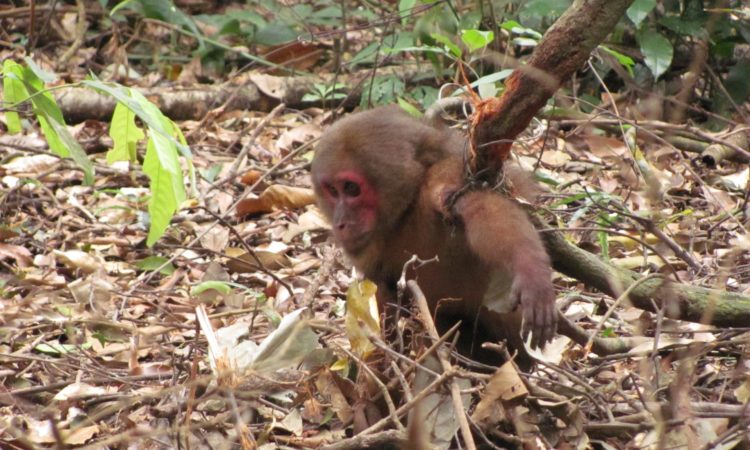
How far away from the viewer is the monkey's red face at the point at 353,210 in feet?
14.9

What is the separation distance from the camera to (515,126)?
359cm

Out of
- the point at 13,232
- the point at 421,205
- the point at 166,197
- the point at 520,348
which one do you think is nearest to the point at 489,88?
the point at 421,205

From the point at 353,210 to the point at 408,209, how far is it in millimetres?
250

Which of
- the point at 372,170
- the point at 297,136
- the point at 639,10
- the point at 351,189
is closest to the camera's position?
the point at 372,170

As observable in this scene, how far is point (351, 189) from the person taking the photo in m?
4.59

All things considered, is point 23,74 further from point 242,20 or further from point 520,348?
point 242,20

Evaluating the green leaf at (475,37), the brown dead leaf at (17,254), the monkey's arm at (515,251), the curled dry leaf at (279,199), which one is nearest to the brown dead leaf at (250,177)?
the curled dry leaf at (279,199)

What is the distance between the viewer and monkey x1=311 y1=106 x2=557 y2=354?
14.0 feet

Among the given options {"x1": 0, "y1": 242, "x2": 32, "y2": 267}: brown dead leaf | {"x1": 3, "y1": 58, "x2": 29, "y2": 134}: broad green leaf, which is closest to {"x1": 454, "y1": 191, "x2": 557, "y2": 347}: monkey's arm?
{"x1": 3, "y1": 58, "x2": 29, "y2": 134}: broad green leaf

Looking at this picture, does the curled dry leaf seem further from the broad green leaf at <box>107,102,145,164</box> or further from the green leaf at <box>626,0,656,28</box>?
the broad green leaf at <box>107,102,145,164</box>

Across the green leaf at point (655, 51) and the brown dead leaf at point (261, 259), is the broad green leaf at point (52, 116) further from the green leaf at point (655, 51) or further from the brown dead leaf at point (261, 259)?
the green leaf at point (655, 51)

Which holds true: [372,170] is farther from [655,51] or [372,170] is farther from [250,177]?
[655,51]

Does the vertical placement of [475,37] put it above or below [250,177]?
above

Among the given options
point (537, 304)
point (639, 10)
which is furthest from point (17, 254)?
point (639, 10)
